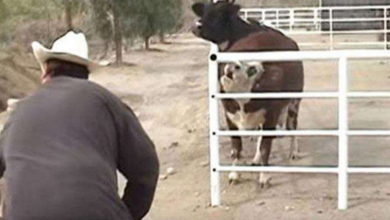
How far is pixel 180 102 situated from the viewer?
16656 millimetres

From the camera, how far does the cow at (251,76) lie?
8343 mm

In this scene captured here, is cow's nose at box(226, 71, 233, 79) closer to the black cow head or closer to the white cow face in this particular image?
the white cow face

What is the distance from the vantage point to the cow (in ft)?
27.4

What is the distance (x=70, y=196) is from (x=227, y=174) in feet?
18.9

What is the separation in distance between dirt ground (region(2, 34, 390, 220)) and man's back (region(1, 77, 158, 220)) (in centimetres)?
269

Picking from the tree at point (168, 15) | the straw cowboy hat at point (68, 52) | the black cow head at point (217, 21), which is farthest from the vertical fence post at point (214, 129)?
the tree at point (168, 15)

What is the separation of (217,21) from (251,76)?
68.8 inches

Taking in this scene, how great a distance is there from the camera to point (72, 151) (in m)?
3.25

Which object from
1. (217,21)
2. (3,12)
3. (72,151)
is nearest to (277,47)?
(217,21)

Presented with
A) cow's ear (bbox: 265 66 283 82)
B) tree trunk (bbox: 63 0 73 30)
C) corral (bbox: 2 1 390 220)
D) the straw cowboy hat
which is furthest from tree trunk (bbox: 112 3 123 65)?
the straw cowboy hat

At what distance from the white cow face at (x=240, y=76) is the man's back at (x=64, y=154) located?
481cm

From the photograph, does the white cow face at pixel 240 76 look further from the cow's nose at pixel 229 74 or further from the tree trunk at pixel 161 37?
the tree trunk at pixel 161 37

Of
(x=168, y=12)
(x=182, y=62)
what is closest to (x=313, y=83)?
(x=182, y=62)

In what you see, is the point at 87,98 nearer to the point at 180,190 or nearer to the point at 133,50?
the point at 180,190
